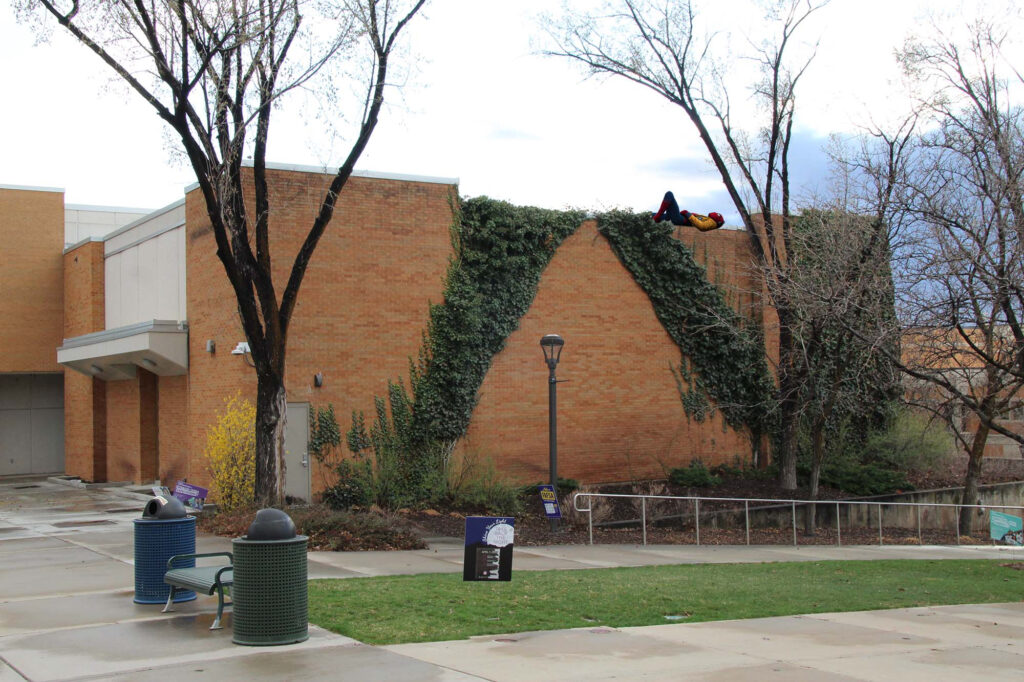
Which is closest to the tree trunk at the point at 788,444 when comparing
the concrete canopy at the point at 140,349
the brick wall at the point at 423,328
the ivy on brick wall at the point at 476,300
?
the brick wall at the point at 423,328

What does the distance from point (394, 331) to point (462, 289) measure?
2.01m

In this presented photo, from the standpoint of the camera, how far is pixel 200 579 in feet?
29.9

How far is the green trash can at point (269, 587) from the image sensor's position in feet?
26.5

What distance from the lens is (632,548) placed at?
59.2ft

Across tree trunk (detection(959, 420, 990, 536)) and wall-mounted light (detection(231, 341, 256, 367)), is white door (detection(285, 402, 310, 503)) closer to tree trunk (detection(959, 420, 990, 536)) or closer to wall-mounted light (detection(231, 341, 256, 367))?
wall-mounted light (detection(231, 341, 256, 367))

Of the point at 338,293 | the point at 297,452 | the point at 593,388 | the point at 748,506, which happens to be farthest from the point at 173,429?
the point at 748,506

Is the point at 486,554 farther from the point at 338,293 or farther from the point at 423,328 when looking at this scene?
the point at 423,328

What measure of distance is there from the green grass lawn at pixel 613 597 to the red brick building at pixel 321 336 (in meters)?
9.75

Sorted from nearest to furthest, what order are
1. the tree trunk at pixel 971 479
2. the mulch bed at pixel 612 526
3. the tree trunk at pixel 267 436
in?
1. the mulch bed at pixel 612 526
2. the tree trunk at pixel 267 436
3. the tree trunk at pixel 971 479

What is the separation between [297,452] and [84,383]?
1084 centimetres

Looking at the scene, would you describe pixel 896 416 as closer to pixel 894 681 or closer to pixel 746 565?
pixel 746 565

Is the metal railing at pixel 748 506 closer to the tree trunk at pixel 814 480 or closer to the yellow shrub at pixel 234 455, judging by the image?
the tree trunk at pixel 814 480

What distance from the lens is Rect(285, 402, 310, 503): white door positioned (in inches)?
831

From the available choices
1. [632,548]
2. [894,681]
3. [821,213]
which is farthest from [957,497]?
[894,681]
